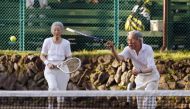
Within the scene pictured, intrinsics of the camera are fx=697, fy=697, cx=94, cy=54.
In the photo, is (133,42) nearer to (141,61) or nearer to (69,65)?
(141,61)

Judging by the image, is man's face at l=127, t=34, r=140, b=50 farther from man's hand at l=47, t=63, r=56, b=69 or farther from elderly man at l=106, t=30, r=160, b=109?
man's hand at l=47, t=63, r=56, b=69

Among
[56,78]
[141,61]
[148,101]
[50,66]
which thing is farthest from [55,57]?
[148,101]

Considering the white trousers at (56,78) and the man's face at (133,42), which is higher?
the man's face at (133,42)

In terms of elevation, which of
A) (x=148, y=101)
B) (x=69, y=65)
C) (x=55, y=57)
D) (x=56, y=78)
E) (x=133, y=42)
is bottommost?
(x=148, y=101)

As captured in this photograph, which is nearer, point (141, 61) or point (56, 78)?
point (141, 61)

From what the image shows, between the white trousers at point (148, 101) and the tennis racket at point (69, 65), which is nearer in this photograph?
the white trousers at point (148, 101)

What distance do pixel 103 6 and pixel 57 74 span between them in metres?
4.64

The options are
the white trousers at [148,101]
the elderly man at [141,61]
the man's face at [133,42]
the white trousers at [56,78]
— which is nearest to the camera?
the white trousers at [148,101]

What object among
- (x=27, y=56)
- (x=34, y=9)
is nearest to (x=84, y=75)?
(x=27, y=56)

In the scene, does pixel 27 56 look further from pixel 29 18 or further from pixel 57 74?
pixel 57 74

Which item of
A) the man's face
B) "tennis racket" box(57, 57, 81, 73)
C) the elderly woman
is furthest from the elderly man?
the elderly woman

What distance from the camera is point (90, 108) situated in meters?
12.5

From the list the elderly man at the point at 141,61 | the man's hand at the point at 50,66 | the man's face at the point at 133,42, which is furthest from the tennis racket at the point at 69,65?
the man's face at the point at 133,42

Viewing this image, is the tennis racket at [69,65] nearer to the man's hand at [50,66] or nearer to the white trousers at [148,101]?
the man's hand at [50,66]
